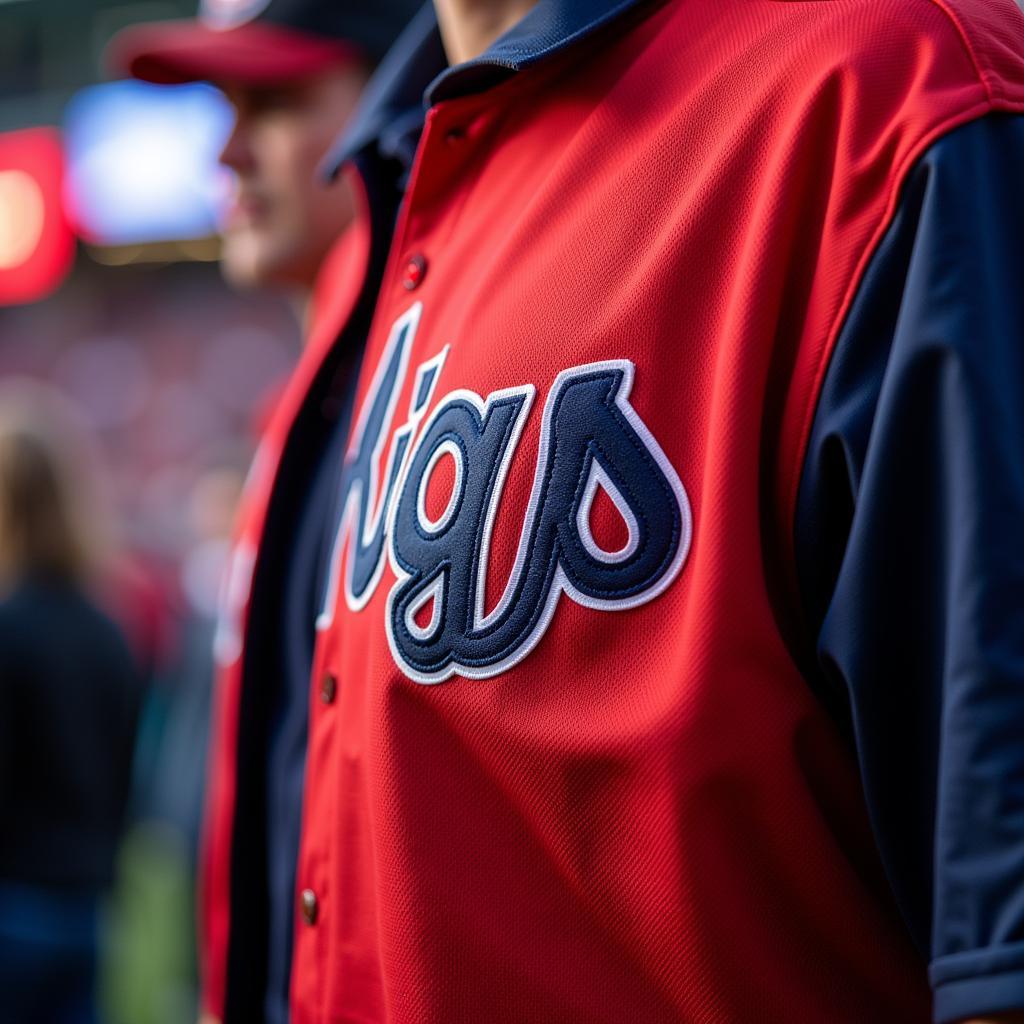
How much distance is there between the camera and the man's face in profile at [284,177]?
1.75m

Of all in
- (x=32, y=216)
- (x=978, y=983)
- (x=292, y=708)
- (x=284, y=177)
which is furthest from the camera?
(x=32, y=216)

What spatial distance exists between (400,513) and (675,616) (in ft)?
0.68

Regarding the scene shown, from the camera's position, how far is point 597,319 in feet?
2.37

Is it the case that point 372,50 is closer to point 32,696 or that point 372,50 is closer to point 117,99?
point 32,696

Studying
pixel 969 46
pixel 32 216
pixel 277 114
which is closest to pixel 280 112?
pixel 277 114

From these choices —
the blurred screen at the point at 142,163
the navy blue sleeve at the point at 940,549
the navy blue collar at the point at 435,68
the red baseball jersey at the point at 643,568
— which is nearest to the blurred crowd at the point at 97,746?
the navy blue collar at the point at 435,68

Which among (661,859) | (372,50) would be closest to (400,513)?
(661,859)

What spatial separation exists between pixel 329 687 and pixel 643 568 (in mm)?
310

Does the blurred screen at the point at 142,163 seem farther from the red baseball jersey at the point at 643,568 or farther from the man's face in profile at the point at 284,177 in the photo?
the red baseball jersey at the point at 643,568

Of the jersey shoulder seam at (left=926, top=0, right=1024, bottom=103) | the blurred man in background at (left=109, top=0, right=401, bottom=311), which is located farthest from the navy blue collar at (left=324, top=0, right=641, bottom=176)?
the blurred man in background at (left=109, top=0, right=401, bottom=311)

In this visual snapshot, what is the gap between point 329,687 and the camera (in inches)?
35.1

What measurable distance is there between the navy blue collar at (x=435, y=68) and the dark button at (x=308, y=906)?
1.91ft

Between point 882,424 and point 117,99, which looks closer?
point 882,424

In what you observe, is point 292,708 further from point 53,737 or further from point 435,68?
point 53,737
